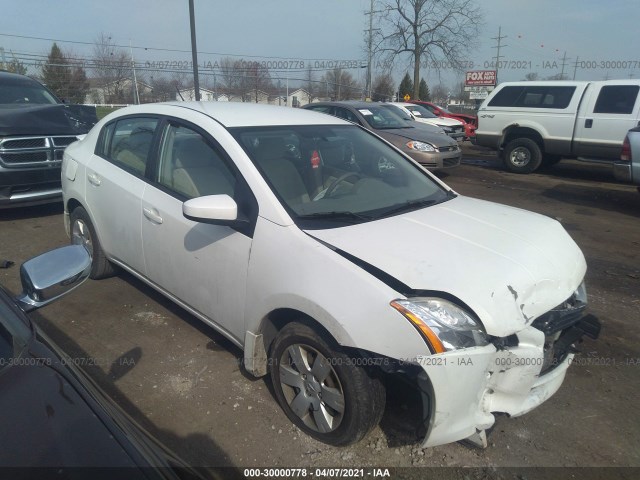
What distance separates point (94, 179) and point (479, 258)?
10.5 feet

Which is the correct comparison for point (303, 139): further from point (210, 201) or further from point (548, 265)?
point (548, 265)

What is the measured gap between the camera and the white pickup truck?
9.43 m

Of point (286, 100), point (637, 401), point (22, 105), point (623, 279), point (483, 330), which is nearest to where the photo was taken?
point (483, 330)

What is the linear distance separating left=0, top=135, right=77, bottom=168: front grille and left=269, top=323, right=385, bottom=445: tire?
4.97 m

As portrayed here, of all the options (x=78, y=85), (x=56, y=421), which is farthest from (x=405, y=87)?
(x=56, y=421)

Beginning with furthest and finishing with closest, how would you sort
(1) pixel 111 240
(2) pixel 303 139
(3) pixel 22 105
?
1. (3) pixel 22 105
2. (1) pixel 111 240
3. (2) pixel 303 139

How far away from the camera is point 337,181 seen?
3076 mm

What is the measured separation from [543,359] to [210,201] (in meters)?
1.85

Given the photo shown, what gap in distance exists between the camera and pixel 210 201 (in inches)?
98.8

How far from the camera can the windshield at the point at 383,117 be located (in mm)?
9953

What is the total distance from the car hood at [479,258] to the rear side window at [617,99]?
27.7 feet

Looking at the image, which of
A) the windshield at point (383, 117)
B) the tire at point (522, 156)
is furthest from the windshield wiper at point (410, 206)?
the tire at point (522, 156)

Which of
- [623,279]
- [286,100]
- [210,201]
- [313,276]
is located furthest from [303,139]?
[286,100]

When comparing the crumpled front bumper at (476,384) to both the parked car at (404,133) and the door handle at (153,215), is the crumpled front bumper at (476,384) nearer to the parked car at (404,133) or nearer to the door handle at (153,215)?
the door handle at (153,215)
